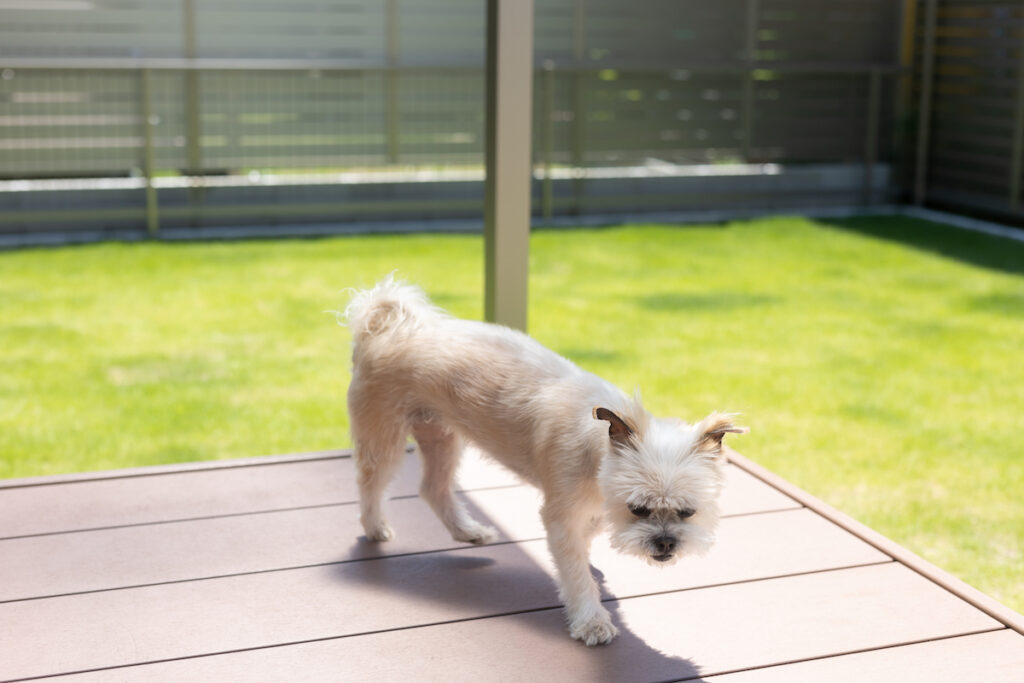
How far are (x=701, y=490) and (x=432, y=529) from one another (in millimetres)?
928

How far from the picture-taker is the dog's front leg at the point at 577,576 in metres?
2.13

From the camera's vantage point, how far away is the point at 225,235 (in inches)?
296

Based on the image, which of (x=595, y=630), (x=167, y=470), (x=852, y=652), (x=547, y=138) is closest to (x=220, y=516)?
(x=167, y=470)

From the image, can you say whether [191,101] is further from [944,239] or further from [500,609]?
[500,609]

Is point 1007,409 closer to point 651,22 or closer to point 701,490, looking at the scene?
point 701,490

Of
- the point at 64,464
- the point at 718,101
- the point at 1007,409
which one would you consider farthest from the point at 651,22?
the point at 64,464

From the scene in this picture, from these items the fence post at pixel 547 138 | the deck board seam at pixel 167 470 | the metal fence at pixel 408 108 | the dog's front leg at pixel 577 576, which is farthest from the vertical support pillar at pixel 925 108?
the dog's front leg at pixel 577 576

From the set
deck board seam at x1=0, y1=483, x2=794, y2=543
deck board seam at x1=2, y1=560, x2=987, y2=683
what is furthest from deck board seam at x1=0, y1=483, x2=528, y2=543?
deck board seam at x1=2, y1=560, x2=987, y2=683

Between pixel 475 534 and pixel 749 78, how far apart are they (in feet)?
23.7

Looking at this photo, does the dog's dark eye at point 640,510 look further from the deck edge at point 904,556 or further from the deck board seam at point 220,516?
the deck board seam at point 220,516

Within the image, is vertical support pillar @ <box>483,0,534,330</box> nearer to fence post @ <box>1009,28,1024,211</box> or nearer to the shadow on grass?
the shadow on grass

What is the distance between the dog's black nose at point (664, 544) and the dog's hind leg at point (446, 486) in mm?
746

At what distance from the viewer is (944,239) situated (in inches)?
295

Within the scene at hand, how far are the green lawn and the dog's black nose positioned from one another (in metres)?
1.38
